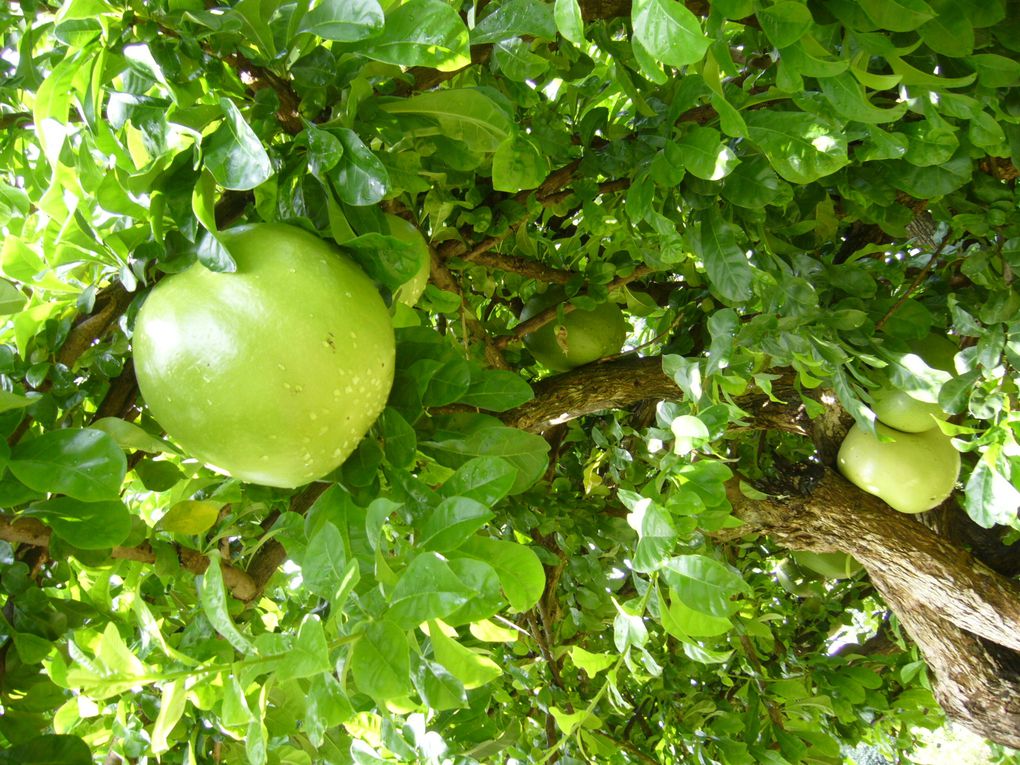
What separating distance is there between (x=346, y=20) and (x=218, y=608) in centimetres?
43

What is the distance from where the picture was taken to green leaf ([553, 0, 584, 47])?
1.56 feet

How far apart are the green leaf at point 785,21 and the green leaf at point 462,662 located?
1.69 feet

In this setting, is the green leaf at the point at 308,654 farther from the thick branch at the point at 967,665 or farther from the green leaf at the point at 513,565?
the thick branch at the point at 967,665

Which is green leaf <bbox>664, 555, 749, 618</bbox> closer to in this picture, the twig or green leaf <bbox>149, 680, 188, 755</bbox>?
green leaf <bbox>149, 680, 188, 755</bbox>

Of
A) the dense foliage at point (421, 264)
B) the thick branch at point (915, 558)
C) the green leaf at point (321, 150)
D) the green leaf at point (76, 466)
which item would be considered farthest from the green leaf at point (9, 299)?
the thick branch at point (915, 558)

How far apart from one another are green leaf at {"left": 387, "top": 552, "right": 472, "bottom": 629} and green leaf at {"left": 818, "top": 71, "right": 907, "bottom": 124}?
1.63ft

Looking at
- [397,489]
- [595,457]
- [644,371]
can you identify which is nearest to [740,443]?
[595,457]

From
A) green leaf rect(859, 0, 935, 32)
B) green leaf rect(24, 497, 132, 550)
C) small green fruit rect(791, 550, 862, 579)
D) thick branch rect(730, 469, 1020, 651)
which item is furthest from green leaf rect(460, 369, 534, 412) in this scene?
small green fruit rect(791, 550, 862, 579)

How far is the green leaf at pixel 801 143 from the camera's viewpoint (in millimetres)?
692

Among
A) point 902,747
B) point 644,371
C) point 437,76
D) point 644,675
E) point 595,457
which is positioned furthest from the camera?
point 902,747

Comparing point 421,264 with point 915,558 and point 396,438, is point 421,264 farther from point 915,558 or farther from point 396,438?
point 915,558

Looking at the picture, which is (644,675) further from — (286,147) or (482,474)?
(286,147)

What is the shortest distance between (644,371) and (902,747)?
69.1 inches

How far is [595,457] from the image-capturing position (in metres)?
1.71
